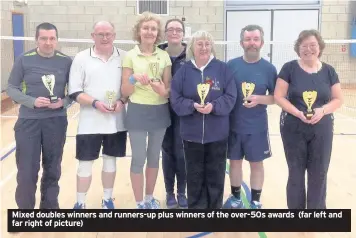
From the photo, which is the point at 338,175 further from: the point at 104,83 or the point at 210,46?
the point at 104,83

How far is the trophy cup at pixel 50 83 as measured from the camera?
3.39 metres

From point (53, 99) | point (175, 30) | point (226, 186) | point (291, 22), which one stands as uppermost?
point (291, 22)

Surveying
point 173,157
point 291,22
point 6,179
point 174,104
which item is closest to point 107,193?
point 173,157

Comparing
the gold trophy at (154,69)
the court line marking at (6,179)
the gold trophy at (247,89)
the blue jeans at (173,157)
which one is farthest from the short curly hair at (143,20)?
the court line marking at (6,179)

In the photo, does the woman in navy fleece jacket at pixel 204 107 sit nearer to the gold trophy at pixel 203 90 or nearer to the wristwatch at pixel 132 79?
the gold trophy at pixel 203 90

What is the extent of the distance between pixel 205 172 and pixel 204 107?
2.04 ft

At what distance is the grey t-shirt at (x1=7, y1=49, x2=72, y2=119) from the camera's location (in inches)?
134

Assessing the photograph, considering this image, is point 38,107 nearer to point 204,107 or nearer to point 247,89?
point 204,107

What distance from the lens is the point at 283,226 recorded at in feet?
11.0

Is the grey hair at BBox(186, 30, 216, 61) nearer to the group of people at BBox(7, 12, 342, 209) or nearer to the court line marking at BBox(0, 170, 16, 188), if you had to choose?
the group of people at BBox(7, 12, 342, 209)

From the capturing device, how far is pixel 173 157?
400cm

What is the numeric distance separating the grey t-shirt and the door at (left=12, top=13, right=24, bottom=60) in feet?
24.8

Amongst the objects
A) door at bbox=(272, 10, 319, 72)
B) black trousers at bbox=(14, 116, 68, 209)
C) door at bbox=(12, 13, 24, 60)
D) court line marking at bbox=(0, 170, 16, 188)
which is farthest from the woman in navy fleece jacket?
door at bbox=(272, 10, 319, 72)

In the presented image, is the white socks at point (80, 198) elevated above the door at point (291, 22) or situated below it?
below
